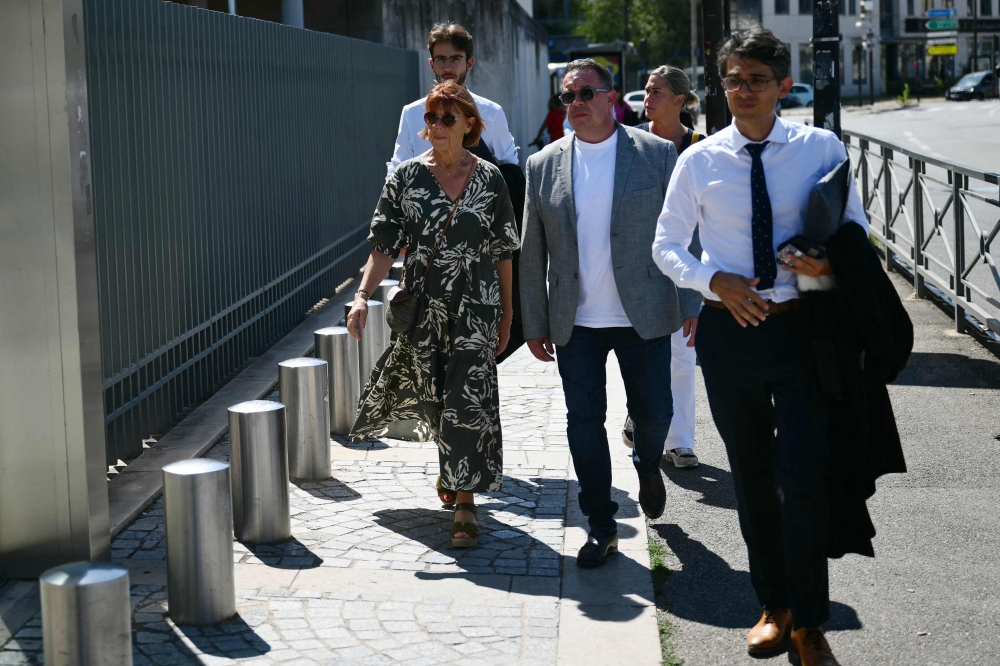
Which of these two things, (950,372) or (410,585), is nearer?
(410,585)

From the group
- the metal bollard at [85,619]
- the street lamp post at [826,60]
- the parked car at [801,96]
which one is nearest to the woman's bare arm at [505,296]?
the metal bollard at [85,619]

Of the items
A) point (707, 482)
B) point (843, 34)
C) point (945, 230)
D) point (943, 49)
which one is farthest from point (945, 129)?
point (943, 49)

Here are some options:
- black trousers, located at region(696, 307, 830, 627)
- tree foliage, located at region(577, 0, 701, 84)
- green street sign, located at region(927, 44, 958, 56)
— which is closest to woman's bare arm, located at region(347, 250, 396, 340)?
black trousers, located at region(696, 307, 830, 627)

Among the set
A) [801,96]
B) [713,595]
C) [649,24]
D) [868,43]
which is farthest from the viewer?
[868,43]

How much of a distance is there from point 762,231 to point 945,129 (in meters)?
40.7

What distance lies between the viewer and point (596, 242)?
5.17 metres

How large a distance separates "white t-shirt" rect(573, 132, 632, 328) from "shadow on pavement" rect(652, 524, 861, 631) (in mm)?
991

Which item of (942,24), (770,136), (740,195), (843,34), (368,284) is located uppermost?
(942,24)

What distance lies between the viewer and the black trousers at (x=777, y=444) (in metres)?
4.10

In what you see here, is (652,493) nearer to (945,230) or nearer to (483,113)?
(483,113)

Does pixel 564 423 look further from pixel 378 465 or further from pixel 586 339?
pixel 586 339

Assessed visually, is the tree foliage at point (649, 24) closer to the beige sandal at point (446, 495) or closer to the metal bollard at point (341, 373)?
the metal bollard at point (341, 373)

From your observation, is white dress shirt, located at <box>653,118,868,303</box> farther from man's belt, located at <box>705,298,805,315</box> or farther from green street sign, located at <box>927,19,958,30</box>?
green street sign, located at <box>927,19,958,30</box>

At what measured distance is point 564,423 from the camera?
7.61 meters
